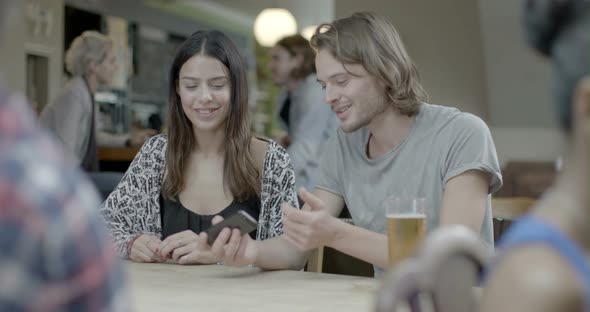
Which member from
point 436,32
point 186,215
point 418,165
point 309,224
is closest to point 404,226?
point 309,224

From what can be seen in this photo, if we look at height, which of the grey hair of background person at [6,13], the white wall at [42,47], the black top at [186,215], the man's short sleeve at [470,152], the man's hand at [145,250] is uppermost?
the white wall at [42,47]

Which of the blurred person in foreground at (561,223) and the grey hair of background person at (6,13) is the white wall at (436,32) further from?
the grey hair of background person at (6,13)

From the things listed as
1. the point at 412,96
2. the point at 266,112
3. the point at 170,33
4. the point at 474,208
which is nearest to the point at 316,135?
the point at 412,96

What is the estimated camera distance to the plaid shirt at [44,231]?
0.49 metres

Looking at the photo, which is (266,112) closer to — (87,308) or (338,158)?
(338,158)

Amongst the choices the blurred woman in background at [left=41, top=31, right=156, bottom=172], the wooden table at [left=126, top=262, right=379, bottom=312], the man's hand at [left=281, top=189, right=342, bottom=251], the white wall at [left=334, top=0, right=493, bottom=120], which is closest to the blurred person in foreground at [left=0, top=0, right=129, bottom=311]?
the wooden table at [left=126, top=262, right=379, bottom=312]

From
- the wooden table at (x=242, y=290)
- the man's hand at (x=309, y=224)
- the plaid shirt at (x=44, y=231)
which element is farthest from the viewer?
the man's hand at (x=309, y=224)

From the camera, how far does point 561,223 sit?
0.64 metres

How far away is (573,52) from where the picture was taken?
0.66 metres

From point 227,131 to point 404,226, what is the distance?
1089mm

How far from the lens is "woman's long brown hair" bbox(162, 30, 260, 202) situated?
8.12 ft

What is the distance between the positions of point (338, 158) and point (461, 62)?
4264 mm

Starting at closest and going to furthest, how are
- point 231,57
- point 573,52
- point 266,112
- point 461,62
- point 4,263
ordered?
point 4,263, point 573,52, point 231,57, point 461,62, point 266,112

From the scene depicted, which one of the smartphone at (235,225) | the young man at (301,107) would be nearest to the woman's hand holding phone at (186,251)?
the smartphone at (235,225)
